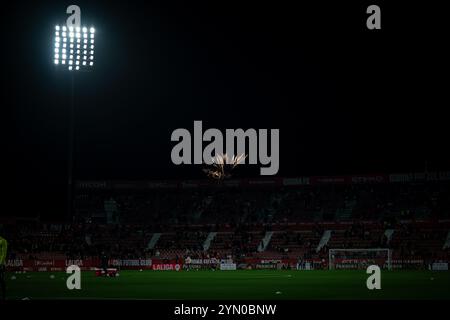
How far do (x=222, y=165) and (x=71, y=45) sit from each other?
30847 millimetres

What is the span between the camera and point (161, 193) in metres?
85.4

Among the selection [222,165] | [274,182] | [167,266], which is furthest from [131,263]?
[274,182]

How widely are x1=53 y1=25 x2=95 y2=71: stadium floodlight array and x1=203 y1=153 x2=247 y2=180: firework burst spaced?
88.8ft

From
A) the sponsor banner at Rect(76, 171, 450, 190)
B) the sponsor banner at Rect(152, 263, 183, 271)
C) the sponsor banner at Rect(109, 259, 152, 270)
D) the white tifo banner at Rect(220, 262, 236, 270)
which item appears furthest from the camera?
the sponsor banner at Rect(76, 171, 450, 190)

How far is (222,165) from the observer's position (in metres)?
82.9

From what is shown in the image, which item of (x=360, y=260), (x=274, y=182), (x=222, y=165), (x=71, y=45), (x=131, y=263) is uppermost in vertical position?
(x=71, y=45)

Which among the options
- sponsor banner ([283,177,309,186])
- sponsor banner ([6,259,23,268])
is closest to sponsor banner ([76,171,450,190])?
sponsor banner ([283,177,309,186])

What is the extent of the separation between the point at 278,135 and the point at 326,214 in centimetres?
1155

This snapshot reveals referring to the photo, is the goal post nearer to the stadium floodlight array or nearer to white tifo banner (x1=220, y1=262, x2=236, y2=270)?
white tifo banner (x1=220, y1=262, x2=236, y2=270)

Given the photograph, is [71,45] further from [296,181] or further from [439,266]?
[439,266]

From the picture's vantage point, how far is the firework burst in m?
83.7

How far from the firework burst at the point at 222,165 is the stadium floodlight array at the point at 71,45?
88.8 ft

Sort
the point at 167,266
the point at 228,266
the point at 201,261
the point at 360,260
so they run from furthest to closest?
the point at 201,261, the point at 228,266, the point at 167,266, the point at 360,260
